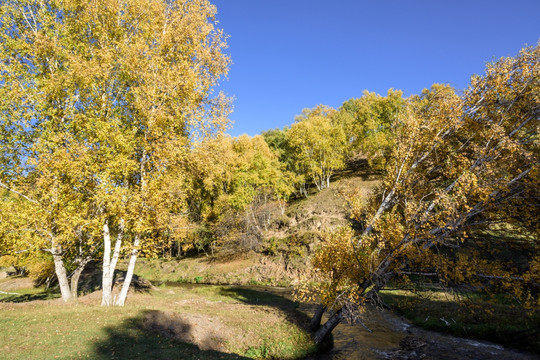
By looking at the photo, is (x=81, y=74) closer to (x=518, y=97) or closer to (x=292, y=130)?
(x=518, y=97)

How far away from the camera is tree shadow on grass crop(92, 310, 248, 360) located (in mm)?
11500

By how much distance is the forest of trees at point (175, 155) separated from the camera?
519 inches

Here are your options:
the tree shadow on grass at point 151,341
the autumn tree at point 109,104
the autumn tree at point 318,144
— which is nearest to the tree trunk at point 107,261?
the autumn tree at point 109,104

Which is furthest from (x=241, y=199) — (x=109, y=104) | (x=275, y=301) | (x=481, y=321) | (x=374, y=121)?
(x=481, y=321)

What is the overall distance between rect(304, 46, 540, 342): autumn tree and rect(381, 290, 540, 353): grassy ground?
2.99 meters

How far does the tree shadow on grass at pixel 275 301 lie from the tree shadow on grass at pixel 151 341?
6.56 metres

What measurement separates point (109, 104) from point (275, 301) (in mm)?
21569

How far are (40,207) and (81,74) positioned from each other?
8.27 m

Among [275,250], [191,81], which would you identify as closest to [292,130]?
[275,250]

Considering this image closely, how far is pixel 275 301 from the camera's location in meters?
26.3

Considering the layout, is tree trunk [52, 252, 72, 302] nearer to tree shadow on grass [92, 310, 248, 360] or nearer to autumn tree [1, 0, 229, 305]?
autumn tree [1, 0, 229, 305]

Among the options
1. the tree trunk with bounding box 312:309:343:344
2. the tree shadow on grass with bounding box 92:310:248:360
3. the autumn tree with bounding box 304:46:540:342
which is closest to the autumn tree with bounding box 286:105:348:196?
the autumn tree with bounding box 304:46:540:342

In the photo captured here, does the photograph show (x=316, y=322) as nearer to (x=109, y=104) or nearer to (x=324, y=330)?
(x=324, y=330)

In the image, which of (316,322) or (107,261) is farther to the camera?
(316,322)
